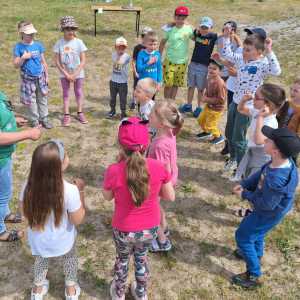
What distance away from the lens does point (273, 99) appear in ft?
11.4

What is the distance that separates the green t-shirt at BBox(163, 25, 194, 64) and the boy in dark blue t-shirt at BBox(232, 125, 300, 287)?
13.6ft

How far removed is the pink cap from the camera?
2365mm

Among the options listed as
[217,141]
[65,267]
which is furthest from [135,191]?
[217,141]

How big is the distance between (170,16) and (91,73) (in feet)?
28.5

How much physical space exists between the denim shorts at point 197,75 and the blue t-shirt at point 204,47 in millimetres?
105

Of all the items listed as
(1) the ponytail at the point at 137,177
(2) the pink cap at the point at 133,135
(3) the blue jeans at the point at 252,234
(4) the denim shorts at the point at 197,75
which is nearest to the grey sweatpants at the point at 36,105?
(4) the denim shorts at the point at 197,75

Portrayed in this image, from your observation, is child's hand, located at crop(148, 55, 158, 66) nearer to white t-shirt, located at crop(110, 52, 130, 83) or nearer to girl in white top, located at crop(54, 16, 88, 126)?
white t-shirt, located at crop(110, 52, 130, 83)

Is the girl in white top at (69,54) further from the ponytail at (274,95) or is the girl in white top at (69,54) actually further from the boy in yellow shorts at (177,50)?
the ponytail at (274,95)

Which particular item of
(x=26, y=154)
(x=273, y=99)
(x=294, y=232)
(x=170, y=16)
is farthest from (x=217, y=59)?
(x=170, y=16)

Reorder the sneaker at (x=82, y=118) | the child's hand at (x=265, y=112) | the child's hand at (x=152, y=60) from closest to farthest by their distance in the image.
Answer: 1. the child's hand at (x=265, y=112)
2. the child's hand at (x=152, y=60)
3. the sneaker at (x=82, y=118)

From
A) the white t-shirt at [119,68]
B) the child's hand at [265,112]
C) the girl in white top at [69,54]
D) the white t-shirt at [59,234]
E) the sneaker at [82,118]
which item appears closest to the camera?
the white t-shirt at [59,234]

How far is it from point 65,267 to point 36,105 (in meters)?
3.79

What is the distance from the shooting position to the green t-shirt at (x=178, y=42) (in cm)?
654

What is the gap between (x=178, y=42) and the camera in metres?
6.54
